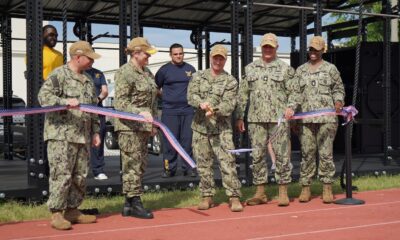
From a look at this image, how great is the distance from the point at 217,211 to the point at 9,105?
6094mm

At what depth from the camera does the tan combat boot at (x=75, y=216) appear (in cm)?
546

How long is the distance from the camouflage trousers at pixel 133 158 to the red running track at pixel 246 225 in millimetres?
323

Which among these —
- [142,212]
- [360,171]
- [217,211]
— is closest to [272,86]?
[217,211]

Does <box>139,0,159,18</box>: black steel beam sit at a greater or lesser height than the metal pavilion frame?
greater

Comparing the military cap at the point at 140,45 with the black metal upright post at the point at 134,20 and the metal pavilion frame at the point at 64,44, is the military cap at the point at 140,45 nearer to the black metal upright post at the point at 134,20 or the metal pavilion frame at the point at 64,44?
the metal pavilion frame at the point at 64,44

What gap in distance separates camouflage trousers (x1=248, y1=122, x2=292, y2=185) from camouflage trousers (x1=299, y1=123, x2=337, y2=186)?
33 centimetres

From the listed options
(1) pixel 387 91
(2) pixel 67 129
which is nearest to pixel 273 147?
(2) pixel 67 129

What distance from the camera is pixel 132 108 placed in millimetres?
5586

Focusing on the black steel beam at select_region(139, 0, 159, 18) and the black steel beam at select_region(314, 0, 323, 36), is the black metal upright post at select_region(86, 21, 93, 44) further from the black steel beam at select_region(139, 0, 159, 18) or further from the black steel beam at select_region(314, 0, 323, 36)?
the black steel beam at select_region(314, 0, 323, 36)

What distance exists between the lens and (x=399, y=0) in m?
9.32

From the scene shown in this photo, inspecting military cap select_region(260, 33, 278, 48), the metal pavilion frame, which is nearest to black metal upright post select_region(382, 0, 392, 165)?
the metal pavilion frame

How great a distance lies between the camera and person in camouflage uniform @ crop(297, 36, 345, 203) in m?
6.64

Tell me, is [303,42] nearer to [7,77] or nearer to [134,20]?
[134,20]

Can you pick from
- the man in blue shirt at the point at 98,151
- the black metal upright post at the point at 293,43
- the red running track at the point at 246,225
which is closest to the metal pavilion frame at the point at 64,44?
the man in blue shirt at the point at 98,151
